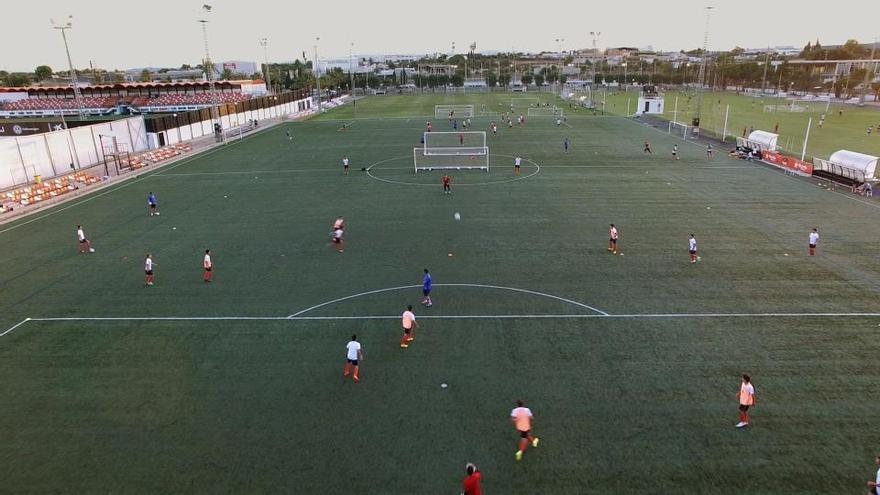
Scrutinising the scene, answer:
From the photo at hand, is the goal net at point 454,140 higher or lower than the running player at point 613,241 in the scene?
higher

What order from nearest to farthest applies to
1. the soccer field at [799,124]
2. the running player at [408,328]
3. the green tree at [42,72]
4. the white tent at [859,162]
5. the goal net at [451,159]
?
1. the running player at [408,328]
2. the white tent at [859,162]
3. the goal net at [451,159]
4. the soccer field at [799,124]
5. the green tree at [42,72]

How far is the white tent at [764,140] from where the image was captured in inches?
1775

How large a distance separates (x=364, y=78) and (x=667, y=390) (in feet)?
601

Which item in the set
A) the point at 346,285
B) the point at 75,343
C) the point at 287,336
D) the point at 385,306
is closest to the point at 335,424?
the point at 287,336

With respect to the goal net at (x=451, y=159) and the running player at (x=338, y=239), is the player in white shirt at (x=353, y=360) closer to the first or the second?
the running player at (x=338, y=239)

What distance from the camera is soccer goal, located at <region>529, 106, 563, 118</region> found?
86869 millimetres

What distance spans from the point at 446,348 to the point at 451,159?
3232cm

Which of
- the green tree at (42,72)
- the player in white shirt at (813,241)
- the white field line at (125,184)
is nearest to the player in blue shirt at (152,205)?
the white field line at (125,184)

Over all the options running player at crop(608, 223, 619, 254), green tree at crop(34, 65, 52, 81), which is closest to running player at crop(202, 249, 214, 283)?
running player at crop(608, 223, 619, 254)

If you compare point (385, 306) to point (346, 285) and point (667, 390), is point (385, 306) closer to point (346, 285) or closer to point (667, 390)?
point (346, 285)

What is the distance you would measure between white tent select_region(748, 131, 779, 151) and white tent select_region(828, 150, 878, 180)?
320 inches

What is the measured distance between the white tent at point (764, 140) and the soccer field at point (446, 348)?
553 inches

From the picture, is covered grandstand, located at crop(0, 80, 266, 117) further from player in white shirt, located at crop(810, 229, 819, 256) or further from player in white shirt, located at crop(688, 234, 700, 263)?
player in white shirt, located at crop(810, 229, 819, 256)

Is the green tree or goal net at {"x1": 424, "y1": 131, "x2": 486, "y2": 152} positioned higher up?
the green tree
